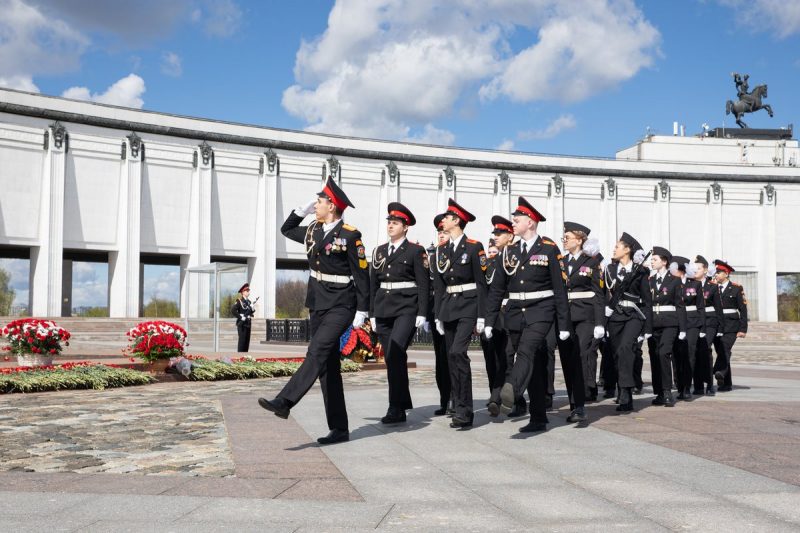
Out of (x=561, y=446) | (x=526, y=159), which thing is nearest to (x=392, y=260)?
(x=561, y=446)

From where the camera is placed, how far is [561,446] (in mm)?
7023

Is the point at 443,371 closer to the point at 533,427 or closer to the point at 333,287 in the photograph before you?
the point at 533,427

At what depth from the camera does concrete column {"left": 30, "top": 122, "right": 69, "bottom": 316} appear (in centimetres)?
4153

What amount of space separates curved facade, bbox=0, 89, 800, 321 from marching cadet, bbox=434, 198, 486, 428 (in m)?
23.8

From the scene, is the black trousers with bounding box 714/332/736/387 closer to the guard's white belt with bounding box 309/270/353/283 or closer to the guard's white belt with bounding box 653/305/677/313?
the guard's white belt with bounding box 653/305/677/313

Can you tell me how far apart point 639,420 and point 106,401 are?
668cm

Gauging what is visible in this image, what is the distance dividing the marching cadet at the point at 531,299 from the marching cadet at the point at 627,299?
2.37 metres

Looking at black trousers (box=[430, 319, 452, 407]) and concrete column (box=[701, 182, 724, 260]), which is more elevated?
concrete column (box=[701, 182, 724, 260])

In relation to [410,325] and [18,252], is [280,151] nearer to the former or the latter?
[18,252]

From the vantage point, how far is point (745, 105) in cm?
6969

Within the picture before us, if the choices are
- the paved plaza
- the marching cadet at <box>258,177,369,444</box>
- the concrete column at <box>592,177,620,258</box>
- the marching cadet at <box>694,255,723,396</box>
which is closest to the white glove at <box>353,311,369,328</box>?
the marching cadet at <box>258,177,369,444</box>

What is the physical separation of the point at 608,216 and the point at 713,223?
8.31 m

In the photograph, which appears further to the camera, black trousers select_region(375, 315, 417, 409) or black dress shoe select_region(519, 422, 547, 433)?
black trousers select_region(375, 315, 417, 409)

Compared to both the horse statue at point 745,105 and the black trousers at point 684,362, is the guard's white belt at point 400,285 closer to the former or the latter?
the black trousers at point 684,362
